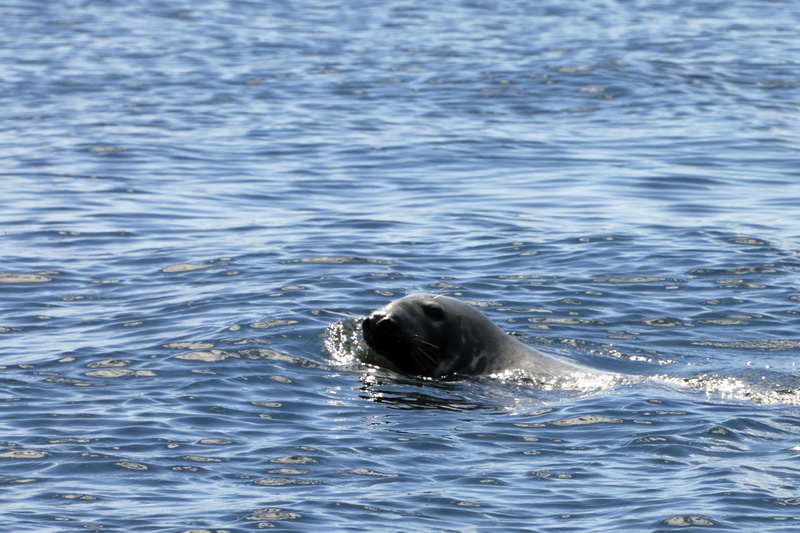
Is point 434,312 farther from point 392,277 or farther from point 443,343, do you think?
point 392,277

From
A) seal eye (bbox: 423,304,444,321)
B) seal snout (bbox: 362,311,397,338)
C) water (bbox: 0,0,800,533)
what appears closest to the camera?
water (bbox: 0,0,800,533)

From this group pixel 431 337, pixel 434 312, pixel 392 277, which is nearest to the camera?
pixel 431 337

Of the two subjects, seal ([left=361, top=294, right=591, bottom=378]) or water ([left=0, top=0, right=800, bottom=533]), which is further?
seal ([left=361, top=294, right=591, bottom=378])

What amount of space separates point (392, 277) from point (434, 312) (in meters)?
3.04

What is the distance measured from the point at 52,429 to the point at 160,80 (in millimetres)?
19890

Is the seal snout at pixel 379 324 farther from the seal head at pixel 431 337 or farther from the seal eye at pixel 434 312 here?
the seal eye at pixel 434 312

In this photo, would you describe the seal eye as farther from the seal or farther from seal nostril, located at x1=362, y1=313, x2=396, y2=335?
seal nostril, located at x1=362, y1=313, x2=396, y2=335

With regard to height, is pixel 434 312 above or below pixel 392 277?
above

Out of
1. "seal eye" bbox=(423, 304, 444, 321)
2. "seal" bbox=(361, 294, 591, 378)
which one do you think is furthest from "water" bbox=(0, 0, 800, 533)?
"seal eye" bbox=(423, 304, 444, 321)

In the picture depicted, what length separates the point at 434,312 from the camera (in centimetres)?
1188

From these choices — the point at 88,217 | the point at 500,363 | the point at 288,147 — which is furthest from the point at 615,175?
the point at 500,363

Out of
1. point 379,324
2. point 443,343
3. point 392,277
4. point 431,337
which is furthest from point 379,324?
point 392,277

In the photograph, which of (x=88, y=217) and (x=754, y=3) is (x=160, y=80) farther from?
(x=754, y=3)

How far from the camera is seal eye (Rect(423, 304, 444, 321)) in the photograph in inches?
467
